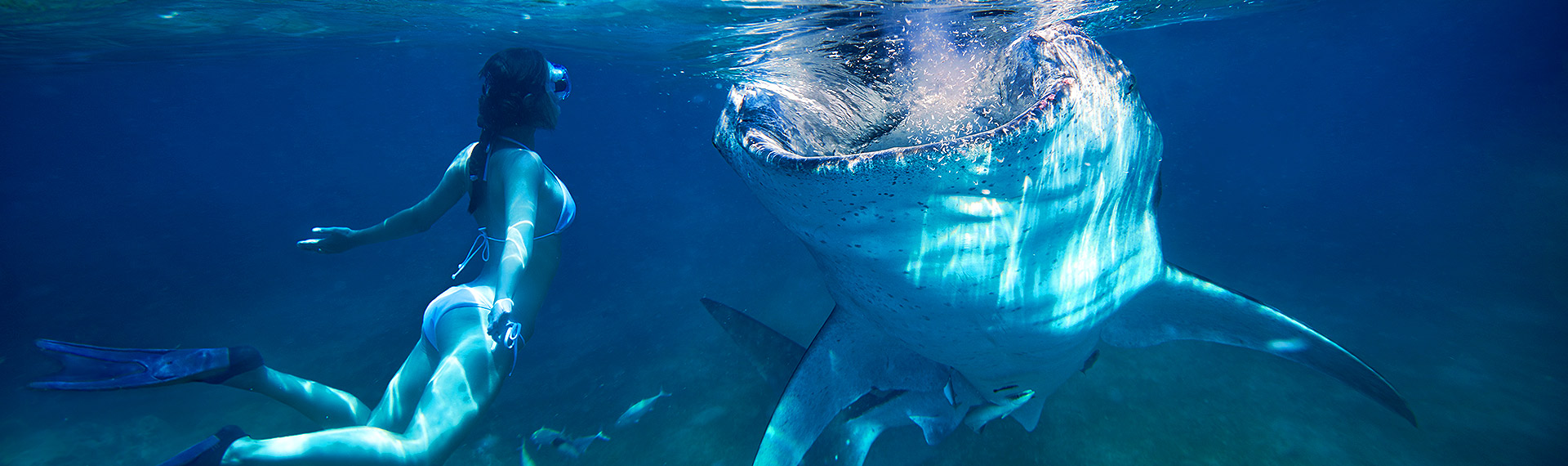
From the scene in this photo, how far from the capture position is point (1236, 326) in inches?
124

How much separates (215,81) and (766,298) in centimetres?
3647

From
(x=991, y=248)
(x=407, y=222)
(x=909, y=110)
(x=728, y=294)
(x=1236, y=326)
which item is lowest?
(x=728, y=294)

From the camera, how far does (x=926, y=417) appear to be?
3533 mm

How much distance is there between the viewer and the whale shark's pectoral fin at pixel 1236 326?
2.87m

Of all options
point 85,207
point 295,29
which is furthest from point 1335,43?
point 85,207

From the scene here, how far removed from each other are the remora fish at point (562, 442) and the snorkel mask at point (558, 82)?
146 inches

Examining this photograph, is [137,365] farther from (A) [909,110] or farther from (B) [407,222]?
(A) [909,110]

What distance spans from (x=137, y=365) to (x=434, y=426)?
2.05m

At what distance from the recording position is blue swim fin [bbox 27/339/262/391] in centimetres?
283

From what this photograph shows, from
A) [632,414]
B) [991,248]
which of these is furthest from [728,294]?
[991,248]

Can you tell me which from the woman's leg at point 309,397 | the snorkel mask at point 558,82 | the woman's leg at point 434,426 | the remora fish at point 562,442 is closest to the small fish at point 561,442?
the remora fish at point 562,442

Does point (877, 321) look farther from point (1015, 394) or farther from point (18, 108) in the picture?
point (18, 108)

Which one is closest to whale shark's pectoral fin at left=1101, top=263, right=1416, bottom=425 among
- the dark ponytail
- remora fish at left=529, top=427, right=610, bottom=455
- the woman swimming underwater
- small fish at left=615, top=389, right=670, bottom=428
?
the woman swimming underwater

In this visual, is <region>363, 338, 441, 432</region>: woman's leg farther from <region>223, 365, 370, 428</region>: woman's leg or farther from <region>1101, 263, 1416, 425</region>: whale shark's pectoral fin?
<region>1101, 263, 1416, 425</region>: whale shark's pectoral fin
